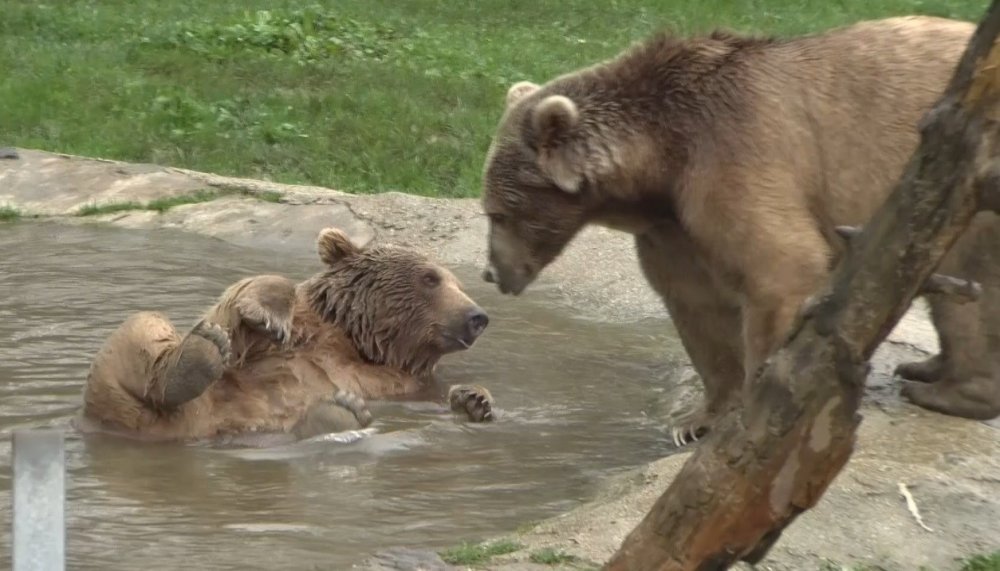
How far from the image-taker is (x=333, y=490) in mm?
6191

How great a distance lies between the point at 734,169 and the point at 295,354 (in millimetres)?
2420

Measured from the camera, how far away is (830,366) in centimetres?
377

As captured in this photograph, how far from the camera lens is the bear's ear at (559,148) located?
6598 mm

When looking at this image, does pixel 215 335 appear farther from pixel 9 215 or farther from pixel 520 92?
pixel 9 215

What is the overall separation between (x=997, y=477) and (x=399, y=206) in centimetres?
655

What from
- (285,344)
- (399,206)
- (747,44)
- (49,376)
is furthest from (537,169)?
(399,206)

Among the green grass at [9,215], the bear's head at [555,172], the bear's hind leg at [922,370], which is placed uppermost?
the bear's head at [555,172]

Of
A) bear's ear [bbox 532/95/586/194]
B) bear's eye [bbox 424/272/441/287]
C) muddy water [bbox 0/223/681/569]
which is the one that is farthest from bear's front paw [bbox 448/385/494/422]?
bear's ear [bbox 532/95/586/194]

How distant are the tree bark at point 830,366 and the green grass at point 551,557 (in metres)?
0.68

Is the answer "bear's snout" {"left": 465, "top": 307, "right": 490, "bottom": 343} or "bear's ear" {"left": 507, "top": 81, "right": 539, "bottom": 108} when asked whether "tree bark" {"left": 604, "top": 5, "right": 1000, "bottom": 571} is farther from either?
"bear's snout" {"left": 465, "top": 307, "right": 490, "bottom": 343}

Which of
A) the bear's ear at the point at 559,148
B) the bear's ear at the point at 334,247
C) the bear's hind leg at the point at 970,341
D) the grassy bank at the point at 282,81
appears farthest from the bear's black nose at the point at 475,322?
the grassy bank at the point at 282,81

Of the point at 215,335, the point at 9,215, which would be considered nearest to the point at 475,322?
the point at 215,335

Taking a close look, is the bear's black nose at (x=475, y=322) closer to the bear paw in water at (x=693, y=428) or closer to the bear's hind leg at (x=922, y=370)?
the bear paw in water at (x=693, y=428)

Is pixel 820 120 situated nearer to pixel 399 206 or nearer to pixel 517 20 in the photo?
pixel 399 206
